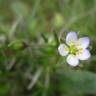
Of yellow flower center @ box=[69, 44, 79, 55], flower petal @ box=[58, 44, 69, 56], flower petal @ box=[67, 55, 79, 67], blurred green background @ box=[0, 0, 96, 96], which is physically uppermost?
flower petal @ box=[58, 44, 69, 56]

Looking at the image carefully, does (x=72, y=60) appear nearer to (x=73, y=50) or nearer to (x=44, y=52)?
(x=73, y=50)

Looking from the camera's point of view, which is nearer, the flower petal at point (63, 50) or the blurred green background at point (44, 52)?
the flower petal at point (63, 50)

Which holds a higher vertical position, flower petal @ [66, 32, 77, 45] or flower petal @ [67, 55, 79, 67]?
flower petal @ [66, 32, 77, 45]

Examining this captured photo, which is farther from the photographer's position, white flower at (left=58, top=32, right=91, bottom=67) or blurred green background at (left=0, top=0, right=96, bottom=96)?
blurred green background at (left=0, top=0, right=96, bottom=96)

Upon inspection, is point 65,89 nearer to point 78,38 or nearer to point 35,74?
point 35,74

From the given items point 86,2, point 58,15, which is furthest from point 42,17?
point 86,2
